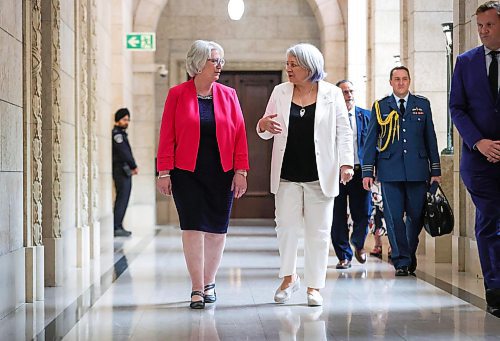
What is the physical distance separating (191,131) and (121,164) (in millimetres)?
7706

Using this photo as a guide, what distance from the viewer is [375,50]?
43.2 ft

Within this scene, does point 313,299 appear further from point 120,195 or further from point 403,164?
point 120,195

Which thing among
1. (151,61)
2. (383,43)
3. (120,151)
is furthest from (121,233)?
(151,61)

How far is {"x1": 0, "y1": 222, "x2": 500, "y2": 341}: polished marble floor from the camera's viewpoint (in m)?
5.06

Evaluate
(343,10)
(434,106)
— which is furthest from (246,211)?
(434,106)

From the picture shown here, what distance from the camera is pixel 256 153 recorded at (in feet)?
61.3

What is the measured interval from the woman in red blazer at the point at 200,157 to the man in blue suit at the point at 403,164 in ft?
6.36

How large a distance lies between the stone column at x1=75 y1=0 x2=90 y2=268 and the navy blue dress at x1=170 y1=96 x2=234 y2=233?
279cm

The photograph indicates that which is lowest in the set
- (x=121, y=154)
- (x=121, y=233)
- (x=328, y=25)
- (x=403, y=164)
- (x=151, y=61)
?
(x=121, y=233)

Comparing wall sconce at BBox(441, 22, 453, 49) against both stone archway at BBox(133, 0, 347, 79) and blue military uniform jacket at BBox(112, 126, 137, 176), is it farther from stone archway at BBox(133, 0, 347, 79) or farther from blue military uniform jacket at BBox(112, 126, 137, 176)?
stone archway at BBox(133, 0, 347, 79)

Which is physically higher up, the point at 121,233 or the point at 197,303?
the point at 197,303

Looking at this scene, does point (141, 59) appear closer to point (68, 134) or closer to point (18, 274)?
point (68, 134)

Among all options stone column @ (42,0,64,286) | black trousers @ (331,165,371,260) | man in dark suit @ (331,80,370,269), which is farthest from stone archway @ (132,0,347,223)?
stone column @ (42,0,64,286)

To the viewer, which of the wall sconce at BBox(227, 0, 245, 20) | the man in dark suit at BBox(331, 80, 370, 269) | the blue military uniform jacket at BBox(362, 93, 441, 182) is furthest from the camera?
the wall sconce at BBox(227, 0, 245, 20)
